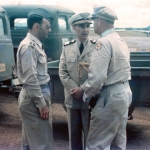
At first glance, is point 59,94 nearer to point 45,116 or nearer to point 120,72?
point 45,116

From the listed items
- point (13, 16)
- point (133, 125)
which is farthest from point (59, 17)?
point (133, 125)

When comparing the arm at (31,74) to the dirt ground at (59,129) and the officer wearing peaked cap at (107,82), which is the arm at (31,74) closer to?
the officer wearing peaked cap at (107,82)

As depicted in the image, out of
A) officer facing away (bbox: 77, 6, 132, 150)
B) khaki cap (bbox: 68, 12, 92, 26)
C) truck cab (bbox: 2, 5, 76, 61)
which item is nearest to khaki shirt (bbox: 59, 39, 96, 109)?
khaki cap (bbox: 68, 12, 92, 26)

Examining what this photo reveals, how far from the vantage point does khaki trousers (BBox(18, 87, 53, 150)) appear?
3.59 meters

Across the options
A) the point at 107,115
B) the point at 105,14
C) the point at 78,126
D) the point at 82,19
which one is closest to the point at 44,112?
the point at 107,115

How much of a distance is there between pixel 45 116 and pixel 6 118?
3.45 m

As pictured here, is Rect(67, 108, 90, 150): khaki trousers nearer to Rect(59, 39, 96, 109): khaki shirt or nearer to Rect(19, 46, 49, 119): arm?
Rect(59, 39, 96, 109): khaki shirt

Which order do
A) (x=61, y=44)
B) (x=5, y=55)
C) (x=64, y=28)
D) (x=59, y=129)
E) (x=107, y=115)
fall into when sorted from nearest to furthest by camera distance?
(x=107, y=115)
(x=59, y=129)
(x=5, y=55)
(x=61, y=44)
(x=64, y=28)

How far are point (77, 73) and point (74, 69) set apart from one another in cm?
6

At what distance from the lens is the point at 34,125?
3621 millimetres

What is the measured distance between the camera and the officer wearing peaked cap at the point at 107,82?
3295 mm

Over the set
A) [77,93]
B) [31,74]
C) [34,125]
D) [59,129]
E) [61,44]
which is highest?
[31,74]

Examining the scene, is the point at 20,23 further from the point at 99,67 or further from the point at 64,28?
the point at 99,67

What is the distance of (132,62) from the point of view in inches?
245
